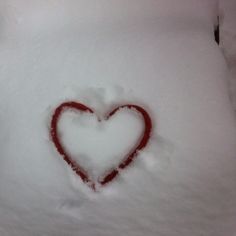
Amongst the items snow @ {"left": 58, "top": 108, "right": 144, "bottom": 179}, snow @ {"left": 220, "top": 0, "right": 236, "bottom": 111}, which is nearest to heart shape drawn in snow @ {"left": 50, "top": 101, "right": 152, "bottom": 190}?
snow @ {"left": 58, "top": 108, "right": 144, "bottom": 179}

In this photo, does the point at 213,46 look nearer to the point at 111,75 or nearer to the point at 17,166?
the point at 111,75

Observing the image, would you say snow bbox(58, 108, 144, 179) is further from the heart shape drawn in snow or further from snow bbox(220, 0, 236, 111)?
snow bbox(220, 0, 236, 111)

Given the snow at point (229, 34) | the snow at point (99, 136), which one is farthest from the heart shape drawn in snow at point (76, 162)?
the snow at point (229, 34)

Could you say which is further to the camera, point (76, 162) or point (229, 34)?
point (229, 34)

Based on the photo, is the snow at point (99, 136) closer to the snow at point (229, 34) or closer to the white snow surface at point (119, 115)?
the white snow surface at point (119, 115)

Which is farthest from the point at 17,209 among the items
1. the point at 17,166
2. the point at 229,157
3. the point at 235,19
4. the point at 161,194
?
the point at 235,19

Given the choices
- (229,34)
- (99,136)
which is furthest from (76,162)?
(229,34)

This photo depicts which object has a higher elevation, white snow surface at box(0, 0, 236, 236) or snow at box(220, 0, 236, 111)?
snow at box(220, 0, 236, 111)

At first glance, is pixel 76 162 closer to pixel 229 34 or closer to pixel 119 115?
pixel 119 115
